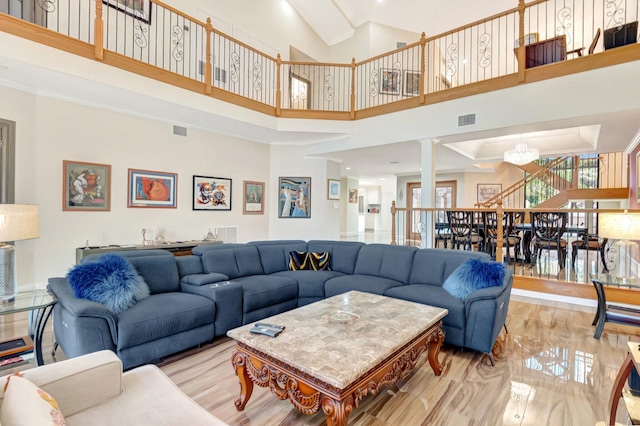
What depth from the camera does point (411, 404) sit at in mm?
2066

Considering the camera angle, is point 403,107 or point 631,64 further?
point 403,107

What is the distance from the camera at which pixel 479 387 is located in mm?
2270

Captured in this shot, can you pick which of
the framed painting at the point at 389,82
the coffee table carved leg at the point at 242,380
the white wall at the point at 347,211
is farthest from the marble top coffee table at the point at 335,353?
the white wall at the point at 347,211

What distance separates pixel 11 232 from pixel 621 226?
5.12 m

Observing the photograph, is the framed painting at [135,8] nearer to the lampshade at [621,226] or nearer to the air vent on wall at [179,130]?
the air vent on wall at [179,130]

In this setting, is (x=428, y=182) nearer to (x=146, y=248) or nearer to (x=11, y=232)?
(x=146, y=248)

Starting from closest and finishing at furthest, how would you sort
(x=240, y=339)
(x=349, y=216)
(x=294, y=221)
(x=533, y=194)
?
(x=240, y=339) < (x=294, y=221) < (x=533, y=194) < (x=349, y=216)

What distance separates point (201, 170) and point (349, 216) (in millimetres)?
6670

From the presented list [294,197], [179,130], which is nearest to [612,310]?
[294,197]

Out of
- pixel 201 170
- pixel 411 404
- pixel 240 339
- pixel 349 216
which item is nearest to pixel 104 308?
pixel 240 339

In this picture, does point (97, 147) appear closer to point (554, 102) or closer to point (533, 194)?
point (554, 102)

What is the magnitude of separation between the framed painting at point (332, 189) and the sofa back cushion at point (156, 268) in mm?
4420

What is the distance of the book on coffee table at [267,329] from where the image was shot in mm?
1959

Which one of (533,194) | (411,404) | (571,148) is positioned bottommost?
(411,404)
